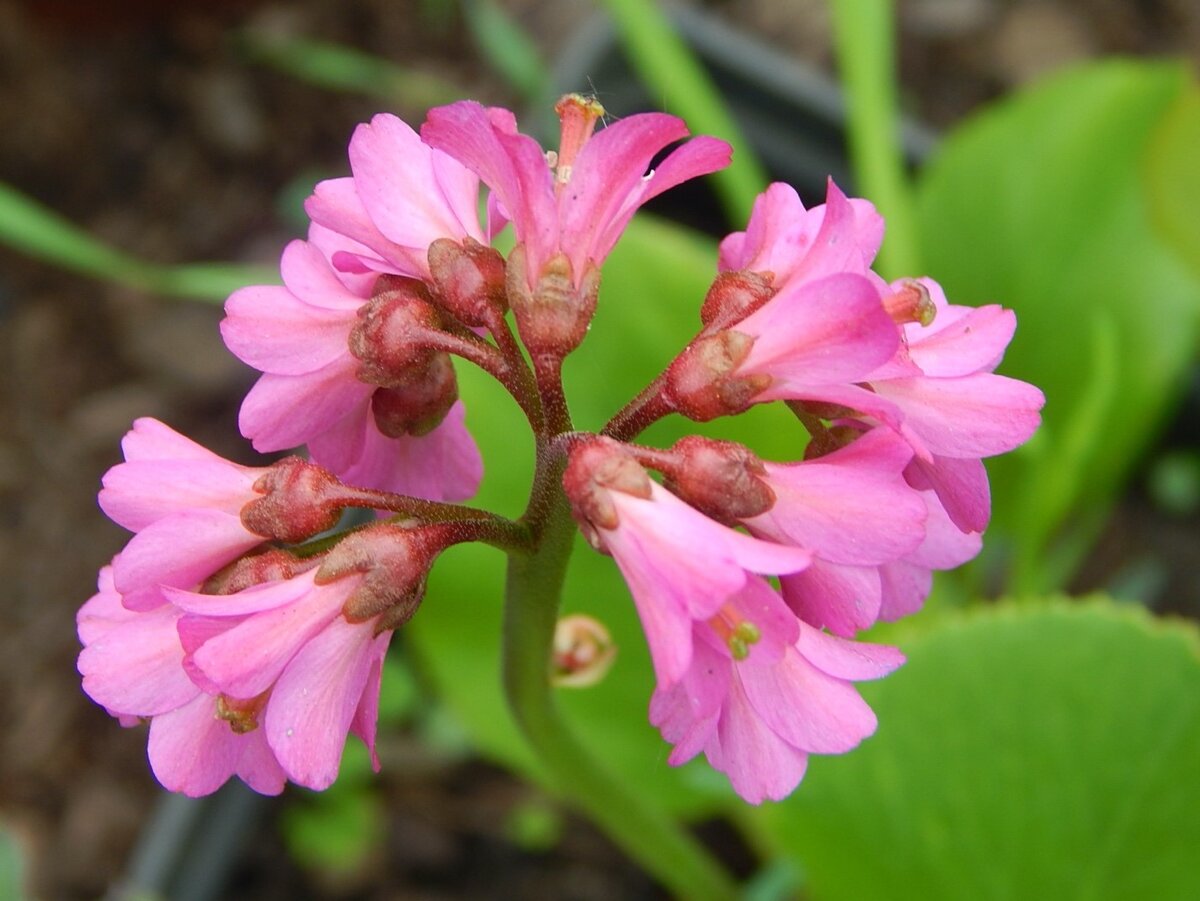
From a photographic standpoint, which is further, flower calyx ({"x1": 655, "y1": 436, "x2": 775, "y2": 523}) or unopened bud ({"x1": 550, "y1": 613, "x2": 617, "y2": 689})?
unopened bud ({"x1": 550, "y1": 613, "x2": 617, "y2": 689})

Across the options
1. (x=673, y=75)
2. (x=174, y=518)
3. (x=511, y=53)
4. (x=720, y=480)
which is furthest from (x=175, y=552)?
(x=511, y=53)

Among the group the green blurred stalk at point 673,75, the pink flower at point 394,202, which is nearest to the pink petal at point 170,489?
the pink flower at point 394,202

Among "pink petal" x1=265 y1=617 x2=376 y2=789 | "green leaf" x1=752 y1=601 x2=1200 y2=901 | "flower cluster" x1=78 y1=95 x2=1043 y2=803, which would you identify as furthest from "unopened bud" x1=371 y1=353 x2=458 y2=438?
→ "green leaf" x1=752 y1=601 x2=1200 y2=901

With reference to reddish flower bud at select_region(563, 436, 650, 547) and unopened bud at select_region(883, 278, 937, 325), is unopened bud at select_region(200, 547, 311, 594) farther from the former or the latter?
unopened bud at select_region(883, 278, 937, 325)

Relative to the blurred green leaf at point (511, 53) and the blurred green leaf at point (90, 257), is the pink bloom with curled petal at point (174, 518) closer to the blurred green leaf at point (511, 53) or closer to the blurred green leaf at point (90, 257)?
the blurred green leaf at point (90, 257)

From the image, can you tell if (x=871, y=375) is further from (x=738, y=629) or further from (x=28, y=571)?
(x=28, y=571)

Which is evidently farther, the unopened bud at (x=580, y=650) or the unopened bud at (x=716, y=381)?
the unopened bud at (x=580, y=650)
